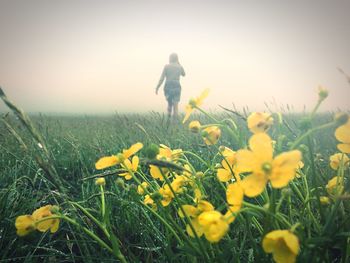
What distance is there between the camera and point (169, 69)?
359 inches

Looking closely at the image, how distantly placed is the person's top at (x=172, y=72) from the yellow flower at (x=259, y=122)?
27.2 ft

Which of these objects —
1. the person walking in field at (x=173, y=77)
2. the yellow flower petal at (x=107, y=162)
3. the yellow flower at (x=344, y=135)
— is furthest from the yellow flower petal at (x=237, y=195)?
the person walking in field at (x=173, y=77)

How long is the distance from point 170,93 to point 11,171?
293 inches

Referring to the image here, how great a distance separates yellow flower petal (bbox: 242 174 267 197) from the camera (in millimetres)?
601

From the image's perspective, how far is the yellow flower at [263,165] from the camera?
58cm

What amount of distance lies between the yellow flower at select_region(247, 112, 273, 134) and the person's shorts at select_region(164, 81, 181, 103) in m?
8.32

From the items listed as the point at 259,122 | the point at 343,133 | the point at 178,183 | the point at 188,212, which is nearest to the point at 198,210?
the point at 188,212

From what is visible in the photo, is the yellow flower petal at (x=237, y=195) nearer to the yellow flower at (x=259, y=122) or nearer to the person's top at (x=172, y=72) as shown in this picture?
the yellow flower at (x=259, y=122)

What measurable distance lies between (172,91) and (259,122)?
8485mm

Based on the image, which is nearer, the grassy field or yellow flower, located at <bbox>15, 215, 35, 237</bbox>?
the grassy field

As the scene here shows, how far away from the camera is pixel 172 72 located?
29.8 feet

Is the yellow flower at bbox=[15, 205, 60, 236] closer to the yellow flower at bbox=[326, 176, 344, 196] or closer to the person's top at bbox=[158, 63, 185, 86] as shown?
the yellow flower at bbox=[326, 176, 344, 196]

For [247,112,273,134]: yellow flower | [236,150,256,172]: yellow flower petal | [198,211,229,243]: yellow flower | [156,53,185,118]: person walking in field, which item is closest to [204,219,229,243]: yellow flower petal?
[198,211,229,243]: yellow flower

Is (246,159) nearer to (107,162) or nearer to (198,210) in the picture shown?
(198,210)
